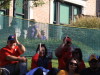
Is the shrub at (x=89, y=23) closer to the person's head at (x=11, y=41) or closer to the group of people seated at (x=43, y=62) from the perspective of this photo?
the group of people seated at (x=43, y=62)

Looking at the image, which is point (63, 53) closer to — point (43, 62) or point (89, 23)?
point (43, 62)

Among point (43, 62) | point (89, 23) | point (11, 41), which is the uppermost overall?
point (89, 23)

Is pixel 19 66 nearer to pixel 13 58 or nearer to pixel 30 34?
pixel 13 58

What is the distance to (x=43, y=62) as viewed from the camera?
26.8ft

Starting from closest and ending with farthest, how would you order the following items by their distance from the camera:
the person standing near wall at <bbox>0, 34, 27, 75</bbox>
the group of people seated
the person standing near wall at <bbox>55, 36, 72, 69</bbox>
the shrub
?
the group of people seated < the person standing near wall at <bbox>0, 34, 27, 75</bbox> < the person standing near wall at <bbox>55, 36, 72, 69</bbox> < the shrub

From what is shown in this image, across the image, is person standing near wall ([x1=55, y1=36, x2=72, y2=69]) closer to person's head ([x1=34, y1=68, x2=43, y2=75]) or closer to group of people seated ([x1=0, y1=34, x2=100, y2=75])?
group of people seated ([x1=0, y1=34, x2=100, y2=75])

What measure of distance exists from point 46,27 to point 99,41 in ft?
7.49

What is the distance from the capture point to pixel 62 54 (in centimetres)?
833

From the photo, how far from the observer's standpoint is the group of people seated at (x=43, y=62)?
7.43m

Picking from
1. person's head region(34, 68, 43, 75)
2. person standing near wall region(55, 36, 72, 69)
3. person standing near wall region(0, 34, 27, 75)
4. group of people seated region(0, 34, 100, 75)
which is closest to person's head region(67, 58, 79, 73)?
group of people seated region(0, 34, 100, 75)

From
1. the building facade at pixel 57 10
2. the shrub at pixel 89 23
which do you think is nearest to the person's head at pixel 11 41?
the building facade at pixel 57 10

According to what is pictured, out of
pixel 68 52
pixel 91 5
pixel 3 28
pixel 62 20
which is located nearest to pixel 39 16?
pixel 62 20

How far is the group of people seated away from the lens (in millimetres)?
7430

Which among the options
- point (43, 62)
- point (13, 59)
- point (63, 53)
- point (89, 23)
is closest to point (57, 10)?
point (89, 23)
